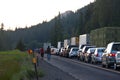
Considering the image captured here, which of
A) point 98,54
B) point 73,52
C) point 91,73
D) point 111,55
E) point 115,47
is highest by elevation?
point 73,52

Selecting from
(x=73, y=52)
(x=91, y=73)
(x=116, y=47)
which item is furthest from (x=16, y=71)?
(x=73, y=52)

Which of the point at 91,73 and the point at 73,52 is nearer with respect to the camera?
the point at 91,73

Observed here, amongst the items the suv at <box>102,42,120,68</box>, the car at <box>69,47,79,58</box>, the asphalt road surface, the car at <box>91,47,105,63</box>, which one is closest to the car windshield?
the suv at <box>102,42,120,68</box>

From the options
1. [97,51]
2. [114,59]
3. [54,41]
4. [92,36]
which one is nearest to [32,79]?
[114,59]

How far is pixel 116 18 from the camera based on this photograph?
4385 inches

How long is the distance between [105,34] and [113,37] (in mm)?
1063

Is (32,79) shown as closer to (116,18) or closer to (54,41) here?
(116,18)

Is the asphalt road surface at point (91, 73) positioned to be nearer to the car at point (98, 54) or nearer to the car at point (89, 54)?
the car at point (98, 54)

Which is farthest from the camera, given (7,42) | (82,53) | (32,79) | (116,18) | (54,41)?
(54,41)

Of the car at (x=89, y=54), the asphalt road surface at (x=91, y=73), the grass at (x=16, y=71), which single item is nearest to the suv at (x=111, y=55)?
the asphalt road surface at (x=91, y=73)

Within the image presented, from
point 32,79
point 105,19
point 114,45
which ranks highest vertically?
point 105,19

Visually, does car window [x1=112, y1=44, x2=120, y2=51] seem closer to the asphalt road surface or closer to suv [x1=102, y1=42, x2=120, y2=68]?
suv [x1=102, y1=42, x2=120, y2=68]

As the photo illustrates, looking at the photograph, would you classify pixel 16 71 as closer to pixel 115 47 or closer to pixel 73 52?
pixel 115 47

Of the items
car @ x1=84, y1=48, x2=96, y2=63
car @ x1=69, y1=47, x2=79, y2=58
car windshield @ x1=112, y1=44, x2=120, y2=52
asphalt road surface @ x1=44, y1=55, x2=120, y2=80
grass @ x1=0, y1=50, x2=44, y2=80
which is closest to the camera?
grass @ x1=0, y1=50, x2=44, y2=80
